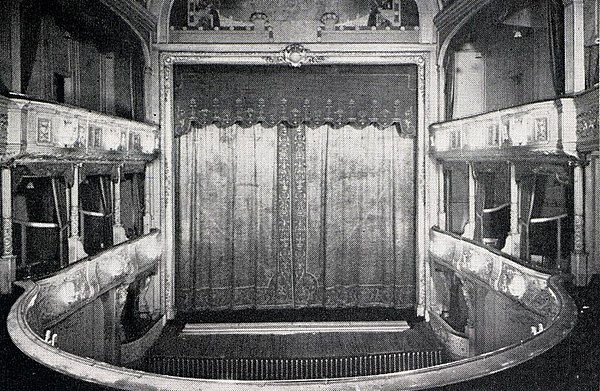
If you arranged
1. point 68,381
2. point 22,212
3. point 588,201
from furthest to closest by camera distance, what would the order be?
1. point 22,212
2. point 588,201
3. point 68,381

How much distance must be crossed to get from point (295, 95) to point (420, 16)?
9.07ft

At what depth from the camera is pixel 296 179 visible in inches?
455

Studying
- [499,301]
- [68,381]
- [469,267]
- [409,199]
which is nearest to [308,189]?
[409,199]

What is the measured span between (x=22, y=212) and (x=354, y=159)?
6162mm

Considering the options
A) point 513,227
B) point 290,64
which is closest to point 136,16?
point 290,64

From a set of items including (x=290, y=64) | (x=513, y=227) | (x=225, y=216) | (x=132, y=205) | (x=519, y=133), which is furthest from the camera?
(x=225, y=216)

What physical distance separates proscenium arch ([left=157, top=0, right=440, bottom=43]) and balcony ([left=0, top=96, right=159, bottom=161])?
2410 mm

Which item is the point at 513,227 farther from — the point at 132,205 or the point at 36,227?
the point at 132,205

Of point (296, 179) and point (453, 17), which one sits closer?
point (453, 17)

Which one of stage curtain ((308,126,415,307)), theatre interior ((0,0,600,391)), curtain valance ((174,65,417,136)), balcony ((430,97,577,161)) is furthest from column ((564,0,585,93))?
stage curtain ((308,126,415,307))

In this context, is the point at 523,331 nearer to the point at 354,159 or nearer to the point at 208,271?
the point at 354,159

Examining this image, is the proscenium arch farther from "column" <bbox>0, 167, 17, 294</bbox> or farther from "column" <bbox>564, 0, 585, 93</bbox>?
"column" <bbox>0, 167, 17, 294</bbox>

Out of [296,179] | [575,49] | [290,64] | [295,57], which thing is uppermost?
[295,57]

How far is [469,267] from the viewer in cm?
835
